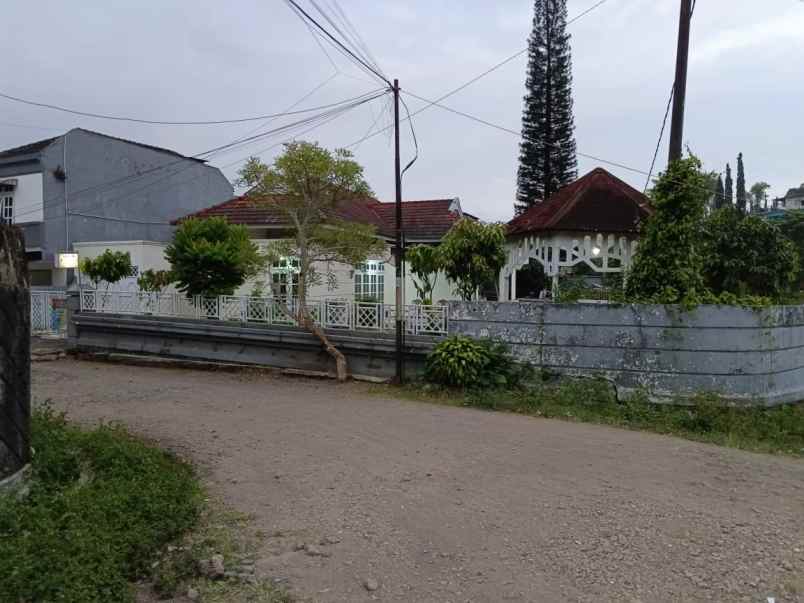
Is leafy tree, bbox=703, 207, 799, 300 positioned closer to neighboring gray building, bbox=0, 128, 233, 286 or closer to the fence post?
the fence post

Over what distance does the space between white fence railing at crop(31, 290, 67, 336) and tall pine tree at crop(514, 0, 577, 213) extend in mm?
17495

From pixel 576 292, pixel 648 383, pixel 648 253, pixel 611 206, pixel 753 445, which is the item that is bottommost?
pixel 753 445

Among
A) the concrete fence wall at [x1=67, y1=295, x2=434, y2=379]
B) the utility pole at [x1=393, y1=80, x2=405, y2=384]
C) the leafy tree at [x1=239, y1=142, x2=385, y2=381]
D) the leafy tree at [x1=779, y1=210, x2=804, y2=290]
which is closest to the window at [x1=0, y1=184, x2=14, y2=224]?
the concrete fence wall at [x1=67, y1=295, x2=434, y2=379]

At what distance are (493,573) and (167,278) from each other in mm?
11695

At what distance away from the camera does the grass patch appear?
7.07m

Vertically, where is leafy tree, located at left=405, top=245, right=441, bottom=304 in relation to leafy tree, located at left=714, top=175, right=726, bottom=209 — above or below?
below

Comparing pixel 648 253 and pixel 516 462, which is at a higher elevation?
pixel 648 253

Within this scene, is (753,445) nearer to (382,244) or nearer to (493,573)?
(493,573)

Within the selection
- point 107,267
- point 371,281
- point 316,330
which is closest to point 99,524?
point 316,330

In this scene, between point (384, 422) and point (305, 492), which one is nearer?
point (305, 492)

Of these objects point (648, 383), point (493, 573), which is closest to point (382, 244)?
point (648, 383)

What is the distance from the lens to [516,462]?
567 centimetres

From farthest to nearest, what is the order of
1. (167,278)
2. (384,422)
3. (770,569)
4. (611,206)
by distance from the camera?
(167,278) < (611,206) < (384,422) < (770,569)

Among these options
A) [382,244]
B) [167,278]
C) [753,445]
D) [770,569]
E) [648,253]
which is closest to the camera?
[770,569]
